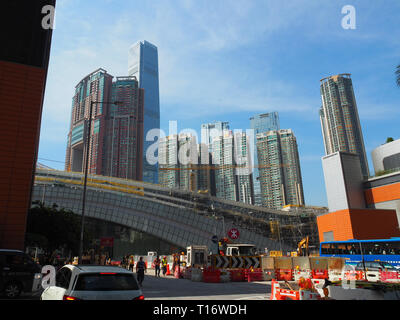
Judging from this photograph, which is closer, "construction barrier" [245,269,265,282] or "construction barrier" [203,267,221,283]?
"construction barrier" [203,267,221,283]

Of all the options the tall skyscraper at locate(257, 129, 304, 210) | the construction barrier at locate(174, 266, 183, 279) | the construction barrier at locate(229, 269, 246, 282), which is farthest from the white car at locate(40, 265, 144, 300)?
the tall skyscraper at locate(257, 129, 304, 210)

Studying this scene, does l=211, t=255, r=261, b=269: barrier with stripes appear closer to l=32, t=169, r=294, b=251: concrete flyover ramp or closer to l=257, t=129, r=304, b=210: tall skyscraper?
l=32, t=169, r=294, b=251: concrete flyover ramp

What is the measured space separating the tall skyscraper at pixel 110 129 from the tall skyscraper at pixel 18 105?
270 feet

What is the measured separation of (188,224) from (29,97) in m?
53.1

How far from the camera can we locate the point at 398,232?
45281 millimetres

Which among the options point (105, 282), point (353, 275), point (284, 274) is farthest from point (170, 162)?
point (105, 282)

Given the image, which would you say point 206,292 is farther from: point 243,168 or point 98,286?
point 243,168

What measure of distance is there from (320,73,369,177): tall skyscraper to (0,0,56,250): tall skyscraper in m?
119

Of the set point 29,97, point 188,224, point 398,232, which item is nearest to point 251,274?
point 29,97

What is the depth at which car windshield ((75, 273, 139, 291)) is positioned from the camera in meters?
5.79

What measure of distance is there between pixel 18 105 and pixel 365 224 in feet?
154

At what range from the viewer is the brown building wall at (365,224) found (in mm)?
43719

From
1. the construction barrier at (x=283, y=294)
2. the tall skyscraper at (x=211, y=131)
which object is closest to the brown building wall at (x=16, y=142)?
the construction barrier at (x=283, y=294)

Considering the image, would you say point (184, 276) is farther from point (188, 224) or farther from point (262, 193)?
point (262, 193)
